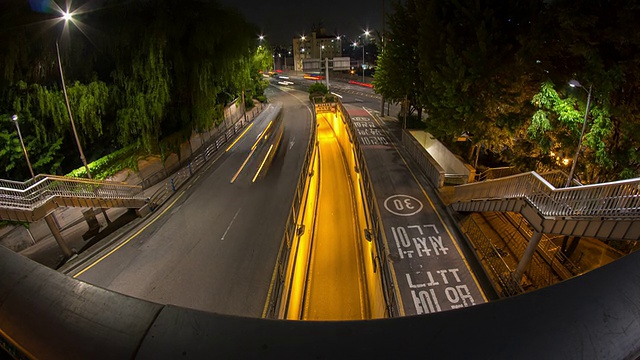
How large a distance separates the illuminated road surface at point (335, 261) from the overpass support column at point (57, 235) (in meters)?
11.7

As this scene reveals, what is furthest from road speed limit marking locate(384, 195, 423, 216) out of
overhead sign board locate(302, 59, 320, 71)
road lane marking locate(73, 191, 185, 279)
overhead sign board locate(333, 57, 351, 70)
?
overhead sign board locate(302, 59, 320, 71)

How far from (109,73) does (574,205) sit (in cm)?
2466

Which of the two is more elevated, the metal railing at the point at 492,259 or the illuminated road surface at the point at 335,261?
the metal railing at the point at 492,259

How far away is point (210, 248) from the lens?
1452cm

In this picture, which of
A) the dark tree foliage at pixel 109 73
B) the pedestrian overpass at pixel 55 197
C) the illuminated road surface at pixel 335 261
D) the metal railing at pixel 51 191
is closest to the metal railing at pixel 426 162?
the illuminated road surface at pixel 335 261

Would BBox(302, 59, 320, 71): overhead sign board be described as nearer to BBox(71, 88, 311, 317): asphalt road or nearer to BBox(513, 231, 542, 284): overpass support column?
BBox(71, 88, 311, 317): asphalt road

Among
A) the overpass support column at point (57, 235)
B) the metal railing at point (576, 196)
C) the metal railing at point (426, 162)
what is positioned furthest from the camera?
the metal railing at point (426, 162)

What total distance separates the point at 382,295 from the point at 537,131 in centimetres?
1046

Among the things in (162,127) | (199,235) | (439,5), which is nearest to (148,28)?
(162,127)

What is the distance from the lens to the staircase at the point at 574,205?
8586 millimetres

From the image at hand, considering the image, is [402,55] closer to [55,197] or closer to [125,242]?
[125,242]

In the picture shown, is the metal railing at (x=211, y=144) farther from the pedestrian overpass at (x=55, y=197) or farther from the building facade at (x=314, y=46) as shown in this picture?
the building facade at (x=314, y=46)

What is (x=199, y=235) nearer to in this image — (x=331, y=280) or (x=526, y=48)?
(x=331, y=280)

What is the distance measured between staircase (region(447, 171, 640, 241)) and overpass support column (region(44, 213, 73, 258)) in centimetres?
1959
